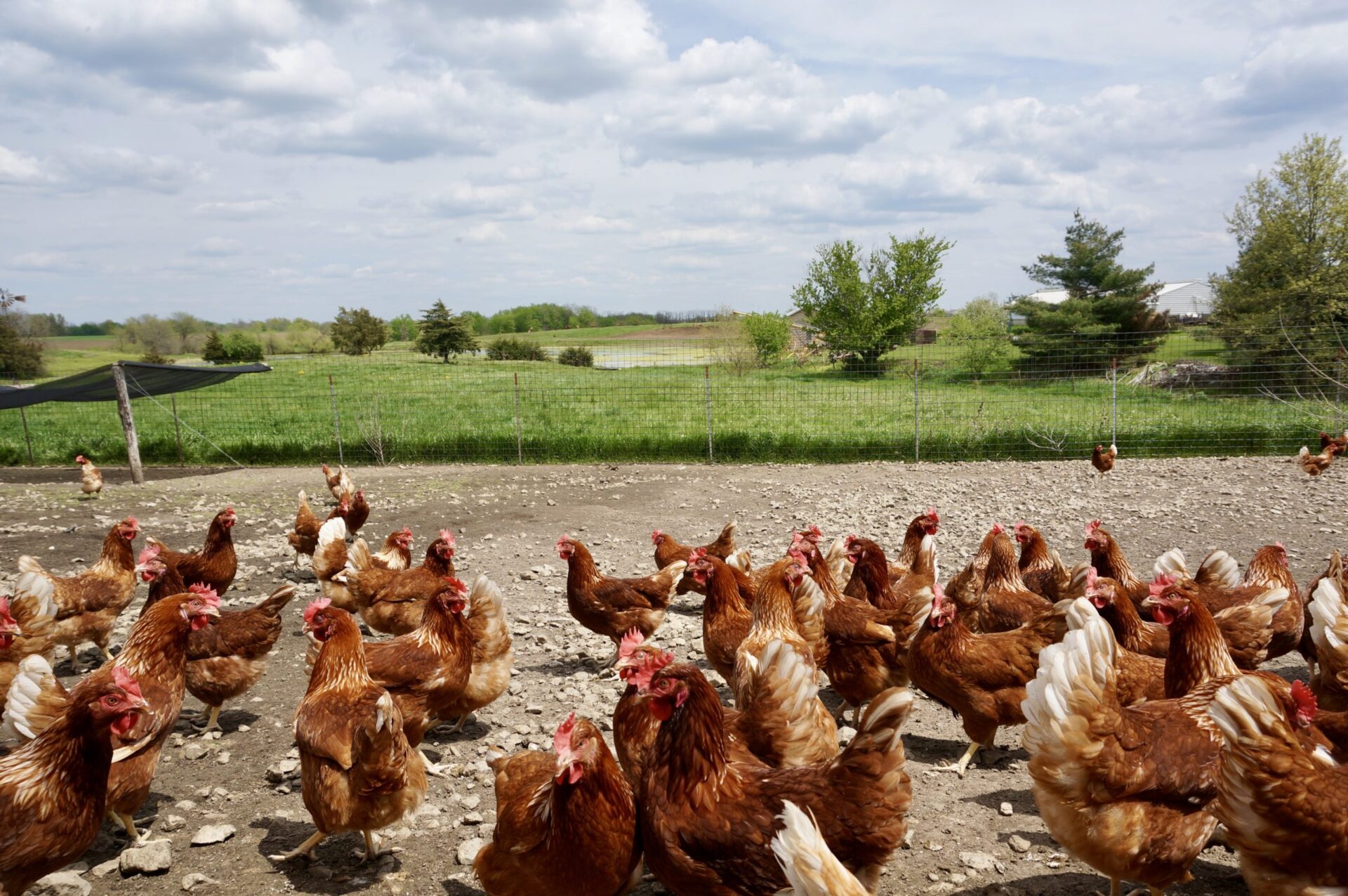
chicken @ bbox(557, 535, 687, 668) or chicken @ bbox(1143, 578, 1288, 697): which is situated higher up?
chicken @ bbox(1143, 578, 1288, 697)

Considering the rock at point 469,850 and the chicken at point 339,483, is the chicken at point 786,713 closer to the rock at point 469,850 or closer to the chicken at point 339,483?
the rock at point 469,850

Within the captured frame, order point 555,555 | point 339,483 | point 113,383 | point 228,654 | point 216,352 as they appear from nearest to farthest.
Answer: point 228,654 → point 555,555 → point 339,483 → point 113,383 → point 216,352

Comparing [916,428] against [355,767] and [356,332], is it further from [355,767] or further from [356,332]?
[356,332]

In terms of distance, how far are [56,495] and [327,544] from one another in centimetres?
941

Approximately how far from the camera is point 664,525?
1160cm

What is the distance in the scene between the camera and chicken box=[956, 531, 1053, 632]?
6.17 metres

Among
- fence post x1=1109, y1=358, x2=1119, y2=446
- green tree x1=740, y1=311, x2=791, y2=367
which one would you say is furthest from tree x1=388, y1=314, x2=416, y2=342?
fence post x1=1109, y1=358, x2=1119, y2=446

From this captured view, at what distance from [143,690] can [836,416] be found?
52.7 feet

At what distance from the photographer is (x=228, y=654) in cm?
570

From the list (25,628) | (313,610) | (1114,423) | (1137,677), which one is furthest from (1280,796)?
(1114,423)

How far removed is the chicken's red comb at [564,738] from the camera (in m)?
3.24

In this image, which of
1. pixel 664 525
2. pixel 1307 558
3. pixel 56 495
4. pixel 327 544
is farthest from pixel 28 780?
pixel 56 495

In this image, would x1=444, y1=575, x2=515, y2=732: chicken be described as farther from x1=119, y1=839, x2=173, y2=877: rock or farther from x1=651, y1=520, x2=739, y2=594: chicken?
x1=651, y1=520, x2=739, y2=594: chicken

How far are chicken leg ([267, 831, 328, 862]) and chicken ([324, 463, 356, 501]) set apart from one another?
296 inches
